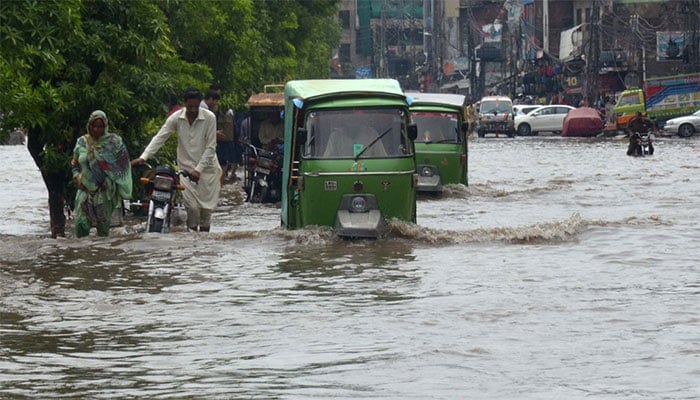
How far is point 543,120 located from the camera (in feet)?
217

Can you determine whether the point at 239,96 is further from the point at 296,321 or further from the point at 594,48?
the point at 594,48

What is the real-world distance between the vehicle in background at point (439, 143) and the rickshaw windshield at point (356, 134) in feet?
28.2

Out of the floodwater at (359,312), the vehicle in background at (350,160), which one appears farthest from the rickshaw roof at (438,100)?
the vehicle in background at (350,160)

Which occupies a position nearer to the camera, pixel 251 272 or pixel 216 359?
pixel 216 359

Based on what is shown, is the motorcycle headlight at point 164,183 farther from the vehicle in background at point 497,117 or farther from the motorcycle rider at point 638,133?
the vehicle in background at point 497,117

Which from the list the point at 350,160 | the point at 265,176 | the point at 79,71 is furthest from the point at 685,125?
the point at 350,160

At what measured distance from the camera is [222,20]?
2997 cm

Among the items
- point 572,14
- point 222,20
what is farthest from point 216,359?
point 572,14

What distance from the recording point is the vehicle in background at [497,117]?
64.6 m

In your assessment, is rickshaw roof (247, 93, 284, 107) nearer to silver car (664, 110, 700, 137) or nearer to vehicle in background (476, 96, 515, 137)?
silver car (664, 110, 700, 137)

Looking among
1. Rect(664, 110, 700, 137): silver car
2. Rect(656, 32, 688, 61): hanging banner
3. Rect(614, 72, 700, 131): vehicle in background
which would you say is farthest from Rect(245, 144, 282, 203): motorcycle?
Rect(656, 32, 688, 61): hanging banner

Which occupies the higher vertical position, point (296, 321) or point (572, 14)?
point (572, 14)

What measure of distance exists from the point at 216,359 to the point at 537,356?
1.85 metres

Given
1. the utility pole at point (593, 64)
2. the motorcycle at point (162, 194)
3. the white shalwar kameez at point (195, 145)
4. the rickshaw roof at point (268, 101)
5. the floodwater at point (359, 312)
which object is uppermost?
the utility pole at point (593, 64)
